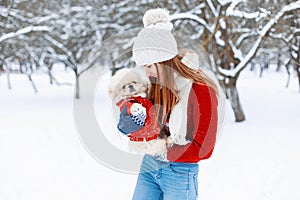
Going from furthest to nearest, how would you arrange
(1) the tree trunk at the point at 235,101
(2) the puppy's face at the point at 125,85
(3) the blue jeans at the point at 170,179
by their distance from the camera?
(1) the tree trunk at the point at 235,101
(3) the blue jeans at the point at 170,179
(2) the puppy's face at the point at 125,85

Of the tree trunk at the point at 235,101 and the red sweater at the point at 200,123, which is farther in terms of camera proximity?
the tree trunk at the point at 235,101

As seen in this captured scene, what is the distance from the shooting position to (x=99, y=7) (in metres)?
12.9

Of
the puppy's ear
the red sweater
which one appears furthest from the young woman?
the puppy's ear

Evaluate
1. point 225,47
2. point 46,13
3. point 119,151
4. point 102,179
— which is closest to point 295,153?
point 102,179

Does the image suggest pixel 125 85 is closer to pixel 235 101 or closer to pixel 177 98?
pixel 177 98

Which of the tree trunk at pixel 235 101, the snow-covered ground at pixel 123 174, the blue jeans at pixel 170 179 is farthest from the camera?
the tree trunk at pixel 235 101

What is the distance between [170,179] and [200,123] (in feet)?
1.18

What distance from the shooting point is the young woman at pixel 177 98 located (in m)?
1.59

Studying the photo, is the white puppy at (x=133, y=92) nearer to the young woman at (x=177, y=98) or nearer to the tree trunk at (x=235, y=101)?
the young woman at (x=177, y=98)

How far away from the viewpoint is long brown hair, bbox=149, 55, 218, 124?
162 cm

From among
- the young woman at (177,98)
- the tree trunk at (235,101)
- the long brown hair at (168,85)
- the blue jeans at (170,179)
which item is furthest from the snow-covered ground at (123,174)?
the long brown hair at (168,85)

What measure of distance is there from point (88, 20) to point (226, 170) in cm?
1031

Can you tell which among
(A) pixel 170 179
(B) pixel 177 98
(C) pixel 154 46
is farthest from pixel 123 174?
(C) pixel 154 46

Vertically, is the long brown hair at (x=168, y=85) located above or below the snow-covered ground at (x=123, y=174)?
above
